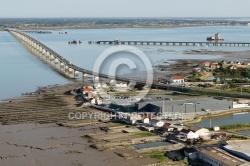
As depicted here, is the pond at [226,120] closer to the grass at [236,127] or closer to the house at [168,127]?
the grass at [236,127]

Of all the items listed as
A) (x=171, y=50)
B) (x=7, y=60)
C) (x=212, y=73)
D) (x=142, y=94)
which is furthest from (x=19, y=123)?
(x=171, y=50)

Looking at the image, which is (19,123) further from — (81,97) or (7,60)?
(7,60)

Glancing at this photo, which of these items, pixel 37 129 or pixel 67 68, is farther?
pixel 67 68

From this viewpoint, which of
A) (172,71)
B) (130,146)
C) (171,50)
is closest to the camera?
Result: (130,146)

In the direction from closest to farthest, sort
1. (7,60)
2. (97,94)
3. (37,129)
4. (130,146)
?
(130,146) < (37,129) < (97,94) < (7,60)

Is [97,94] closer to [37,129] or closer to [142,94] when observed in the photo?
[142,94]

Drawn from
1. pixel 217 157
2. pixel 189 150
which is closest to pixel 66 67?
pixel 189 150

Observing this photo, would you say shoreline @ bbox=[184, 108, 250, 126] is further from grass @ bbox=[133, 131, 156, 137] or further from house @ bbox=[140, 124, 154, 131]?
grass @ bbox=[133, 131, 156, 137]

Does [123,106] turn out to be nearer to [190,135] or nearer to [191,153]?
[190,135]
